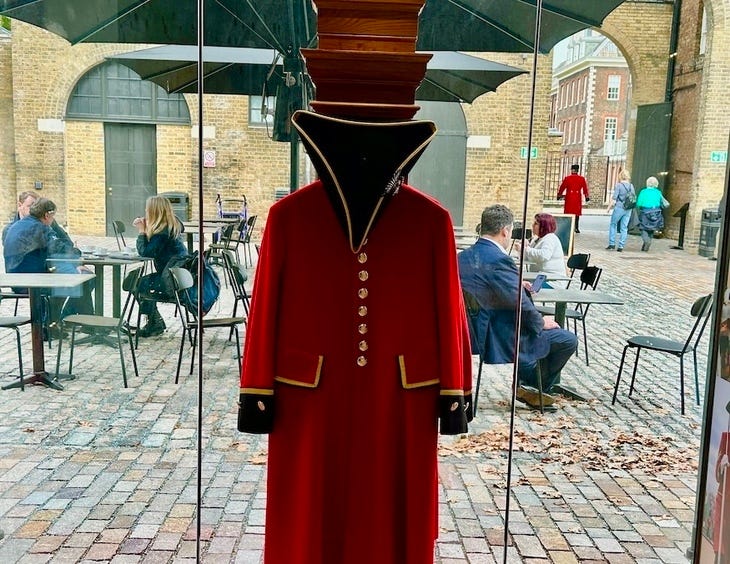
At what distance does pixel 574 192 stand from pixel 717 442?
7.32ft

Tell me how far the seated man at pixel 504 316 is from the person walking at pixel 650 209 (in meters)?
1.02

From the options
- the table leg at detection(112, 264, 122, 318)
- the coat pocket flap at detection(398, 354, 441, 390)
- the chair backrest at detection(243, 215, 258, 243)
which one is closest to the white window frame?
the chair backrest at detection(243, 215, 258, 243)

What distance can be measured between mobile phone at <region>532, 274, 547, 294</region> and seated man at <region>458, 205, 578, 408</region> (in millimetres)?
123

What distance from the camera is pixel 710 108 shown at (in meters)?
5.01

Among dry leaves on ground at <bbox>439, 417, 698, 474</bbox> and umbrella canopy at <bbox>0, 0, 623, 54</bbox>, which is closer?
Answer: umbrella canopy at <bbox>0, 0, 623, 54</bbox>

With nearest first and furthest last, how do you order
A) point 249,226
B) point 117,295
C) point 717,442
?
point 717,442 < point 249,226 < point 117,295

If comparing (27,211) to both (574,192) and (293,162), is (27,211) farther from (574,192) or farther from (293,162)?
(574,192)

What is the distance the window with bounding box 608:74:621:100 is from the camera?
13.9ft

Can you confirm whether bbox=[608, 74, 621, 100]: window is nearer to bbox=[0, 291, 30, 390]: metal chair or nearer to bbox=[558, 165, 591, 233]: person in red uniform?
bbox=[558, 165, 591, 233]: person in red uniform

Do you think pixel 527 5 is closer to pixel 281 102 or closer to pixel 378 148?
pixel 281 102

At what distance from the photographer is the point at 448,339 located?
79.4 inches

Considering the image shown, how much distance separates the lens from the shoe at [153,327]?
513 cm

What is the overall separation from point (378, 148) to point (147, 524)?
2137mm

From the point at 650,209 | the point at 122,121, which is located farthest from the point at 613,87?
the point at 122,121
